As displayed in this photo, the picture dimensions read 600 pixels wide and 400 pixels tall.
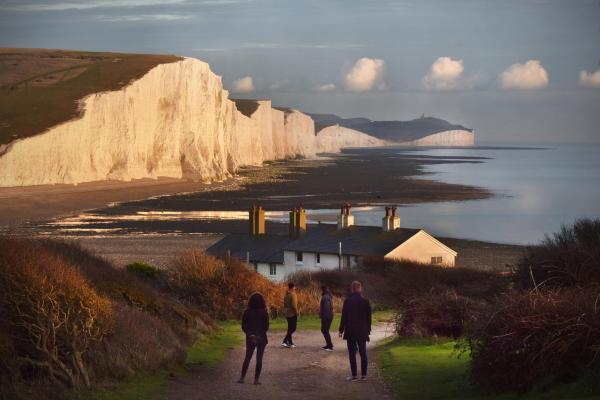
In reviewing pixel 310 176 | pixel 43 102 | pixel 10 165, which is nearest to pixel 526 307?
pixel 10 165

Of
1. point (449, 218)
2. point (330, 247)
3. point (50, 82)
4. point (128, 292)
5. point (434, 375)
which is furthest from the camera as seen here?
point (50, 82)

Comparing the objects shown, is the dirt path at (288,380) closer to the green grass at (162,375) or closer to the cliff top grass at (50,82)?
the green grass at (162,375)

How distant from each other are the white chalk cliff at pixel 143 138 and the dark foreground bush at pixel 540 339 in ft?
197

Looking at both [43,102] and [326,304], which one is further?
[43,102]

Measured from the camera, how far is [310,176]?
109 metres

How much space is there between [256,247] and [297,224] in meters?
1.60

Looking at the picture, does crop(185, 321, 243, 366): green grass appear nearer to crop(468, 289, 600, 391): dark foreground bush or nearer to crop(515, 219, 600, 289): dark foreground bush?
crop(515, 219, 600, 289): dark foreground bush

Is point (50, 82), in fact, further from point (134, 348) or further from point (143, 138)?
point (134, 348)

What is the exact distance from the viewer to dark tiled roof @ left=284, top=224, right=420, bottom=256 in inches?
1232

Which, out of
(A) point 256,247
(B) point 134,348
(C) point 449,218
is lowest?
(C) point 449,218

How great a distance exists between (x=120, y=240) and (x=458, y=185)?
186 ft

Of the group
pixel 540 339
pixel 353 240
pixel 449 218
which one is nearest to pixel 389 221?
pixel 353 240

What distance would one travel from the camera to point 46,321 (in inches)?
504

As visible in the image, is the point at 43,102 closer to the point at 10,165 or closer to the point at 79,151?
the point at 79,151
